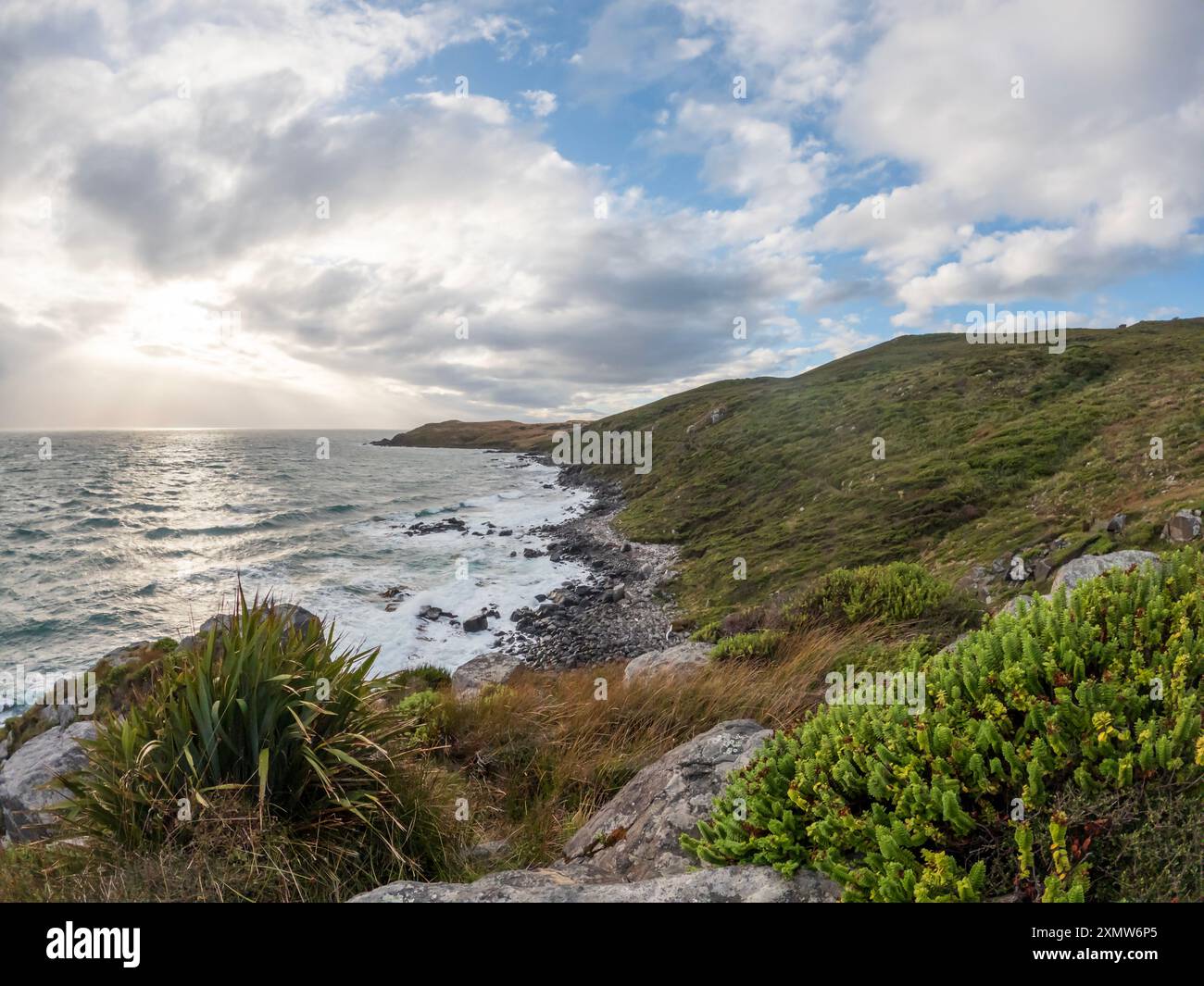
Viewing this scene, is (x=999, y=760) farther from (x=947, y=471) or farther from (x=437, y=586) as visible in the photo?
(x=437, y=586)

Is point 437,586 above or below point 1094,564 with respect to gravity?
below

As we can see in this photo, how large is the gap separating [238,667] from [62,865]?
4.54ft

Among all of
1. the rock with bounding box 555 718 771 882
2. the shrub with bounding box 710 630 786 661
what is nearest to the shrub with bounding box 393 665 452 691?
the shrub with bounding box 710 630 786 661

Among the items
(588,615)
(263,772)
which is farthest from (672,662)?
(588,615)

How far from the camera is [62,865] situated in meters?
3.57

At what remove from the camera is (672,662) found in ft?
32.2

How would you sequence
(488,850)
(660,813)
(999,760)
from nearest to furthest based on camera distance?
(999,760), (660,813), (488,850)

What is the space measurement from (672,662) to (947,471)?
2078 centimetres

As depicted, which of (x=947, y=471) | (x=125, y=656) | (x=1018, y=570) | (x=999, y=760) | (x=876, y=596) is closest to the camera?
(x=999, y=760)

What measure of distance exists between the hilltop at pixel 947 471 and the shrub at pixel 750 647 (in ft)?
22.5

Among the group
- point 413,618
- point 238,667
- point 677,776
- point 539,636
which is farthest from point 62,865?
point 413,618

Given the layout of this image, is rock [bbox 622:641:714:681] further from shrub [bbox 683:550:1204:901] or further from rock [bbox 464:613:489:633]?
rock [bbox 464:613:489:633]
